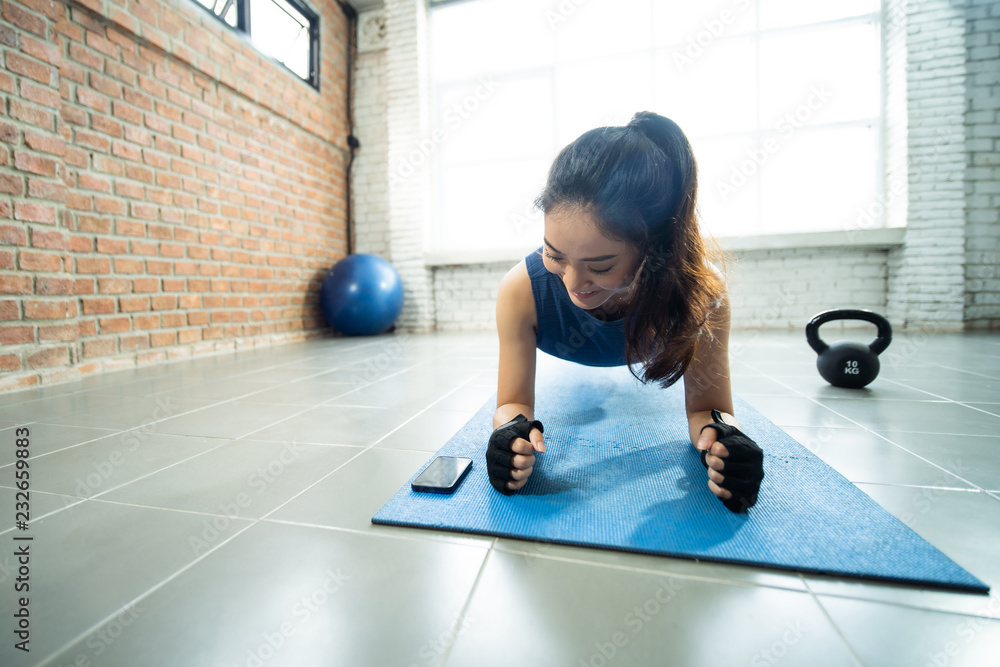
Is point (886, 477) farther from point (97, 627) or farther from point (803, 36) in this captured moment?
point (803, 36)

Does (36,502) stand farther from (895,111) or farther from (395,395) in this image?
(895,111)

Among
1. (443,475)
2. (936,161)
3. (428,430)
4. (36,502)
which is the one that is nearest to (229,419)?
(36,502)

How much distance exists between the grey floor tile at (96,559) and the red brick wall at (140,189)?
1981mm

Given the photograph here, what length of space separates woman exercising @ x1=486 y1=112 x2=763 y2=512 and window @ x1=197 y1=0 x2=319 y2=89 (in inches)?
153

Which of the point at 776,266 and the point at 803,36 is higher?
the point at 803,36

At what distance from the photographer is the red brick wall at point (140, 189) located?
2180 millimetres

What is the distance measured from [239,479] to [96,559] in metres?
0.33

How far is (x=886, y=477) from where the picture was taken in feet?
3.40

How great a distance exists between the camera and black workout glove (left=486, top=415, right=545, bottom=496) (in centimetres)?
92

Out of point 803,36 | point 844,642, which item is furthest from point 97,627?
point 803,36

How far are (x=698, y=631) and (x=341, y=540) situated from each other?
1.92 ft

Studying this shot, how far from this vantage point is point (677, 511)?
0.87 m

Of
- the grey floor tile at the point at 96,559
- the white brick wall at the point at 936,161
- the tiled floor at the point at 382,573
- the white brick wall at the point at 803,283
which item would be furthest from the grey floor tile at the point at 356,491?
the white brick wall at the point at 936,161

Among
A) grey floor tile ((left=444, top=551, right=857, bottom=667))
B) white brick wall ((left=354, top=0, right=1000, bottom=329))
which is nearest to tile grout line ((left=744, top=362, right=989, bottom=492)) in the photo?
grey floor tile ((left=444, top=551, right=857, bottom=667))
